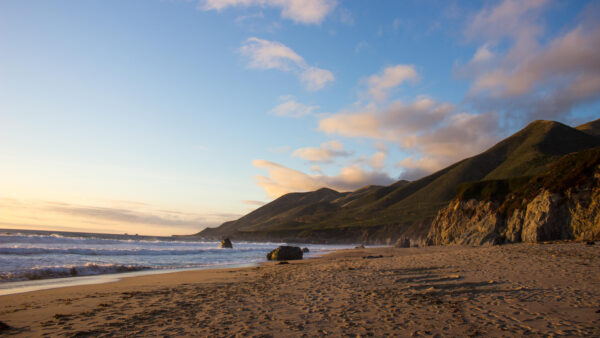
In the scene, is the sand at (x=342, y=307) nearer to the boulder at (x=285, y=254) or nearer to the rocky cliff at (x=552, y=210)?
the rocky cliff at (x=552, y=210)

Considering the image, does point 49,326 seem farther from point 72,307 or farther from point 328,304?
point 328,304

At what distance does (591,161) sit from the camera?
35750mm

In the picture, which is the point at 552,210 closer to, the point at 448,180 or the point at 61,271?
the point at 61,271

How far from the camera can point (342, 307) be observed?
32.9 feet

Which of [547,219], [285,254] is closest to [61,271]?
[285,254]

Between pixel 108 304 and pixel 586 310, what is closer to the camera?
pixel 586 310

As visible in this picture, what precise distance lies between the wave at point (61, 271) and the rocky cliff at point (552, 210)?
135 ft

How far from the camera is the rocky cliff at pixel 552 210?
33.3m

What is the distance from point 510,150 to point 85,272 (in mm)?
178603

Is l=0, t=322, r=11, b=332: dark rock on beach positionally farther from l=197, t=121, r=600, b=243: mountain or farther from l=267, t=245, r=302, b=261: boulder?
l=197, t=121, r=600, b=243: mountain

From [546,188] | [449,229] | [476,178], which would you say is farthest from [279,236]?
[546,188]

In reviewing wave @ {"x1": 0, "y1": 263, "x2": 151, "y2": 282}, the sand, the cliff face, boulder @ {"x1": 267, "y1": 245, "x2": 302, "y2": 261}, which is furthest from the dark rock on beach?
the cliff face

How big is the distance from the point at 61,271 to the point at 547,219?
45362 millimetres

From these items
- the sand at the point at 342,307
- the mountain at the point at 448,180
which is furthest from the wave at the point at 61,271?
the mountain at the point at 448,180
